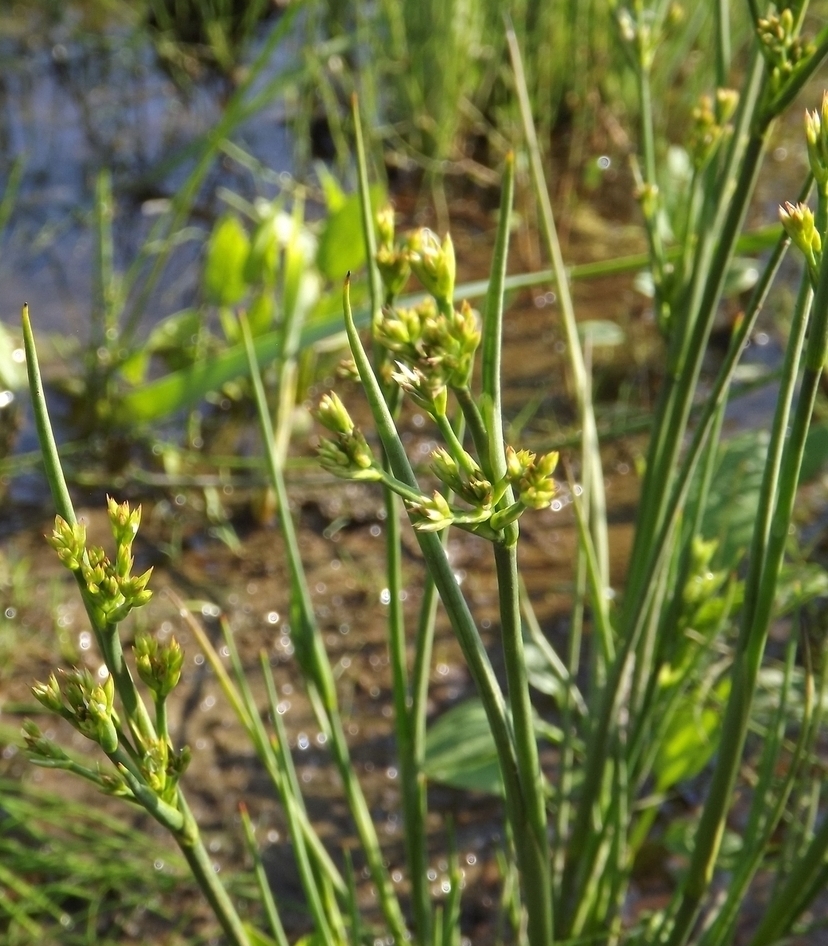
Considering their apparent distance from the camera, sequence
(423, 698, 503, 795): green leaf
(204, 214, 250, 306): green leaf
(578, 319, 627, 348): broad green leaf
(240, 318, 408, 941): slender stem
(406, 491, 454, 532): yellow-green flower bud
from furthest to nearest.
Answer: (578, 319, 627, 348): broad green leaf
(204, 214, 250, 306): green leaf
(423, 698, 503, 795): green leaf
(240, 318, 408, 941): slender stem
(406, 491, 454, 532): yellow-green flower bud

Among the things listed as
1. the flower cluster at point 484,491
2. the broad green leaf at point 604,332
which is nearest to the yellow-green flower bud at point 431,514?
the flower cluster at point 484,491

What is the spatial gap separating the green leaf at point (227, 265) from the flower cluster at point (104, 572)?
1415mm

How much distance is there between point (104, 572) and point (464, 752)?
0.72 m

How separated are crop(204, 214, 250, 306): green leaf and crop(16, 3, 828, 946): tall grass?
39.9 inches

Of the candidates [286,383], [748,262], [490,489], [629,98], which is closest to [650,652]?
[490,489]

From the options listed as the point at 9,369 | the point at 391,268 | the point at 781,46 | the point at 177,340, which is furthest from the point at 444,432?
the point at 177,340

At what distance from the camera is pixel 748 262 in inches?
76.8

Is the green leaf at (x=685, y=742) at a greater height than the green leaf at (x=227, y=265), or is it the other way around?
the green leaf at (x=227, y=265)

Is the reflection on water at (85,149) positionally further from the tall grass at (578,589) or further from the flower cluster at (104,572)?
the flower cluster at (104,572)

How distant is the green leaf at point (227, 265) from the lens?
185 centimetres

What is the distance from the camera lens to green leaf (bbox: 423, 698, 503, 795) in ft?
3.66

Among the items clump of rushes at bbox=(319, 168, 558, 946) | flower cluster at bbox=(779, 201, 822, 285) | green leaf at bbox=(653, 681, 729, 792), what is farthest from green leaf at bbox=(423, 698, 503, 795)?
flower cluster at bbox=(779, 201, 822, 285)

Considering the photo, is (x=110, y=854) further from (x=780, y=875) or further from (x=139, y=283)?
(x=139, y=283)

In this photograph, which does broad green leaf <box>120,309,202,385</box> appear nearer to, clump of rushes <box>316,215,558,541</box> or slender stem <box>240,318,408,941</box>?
slender stem <box>240,318,408,941</box>
